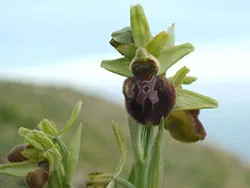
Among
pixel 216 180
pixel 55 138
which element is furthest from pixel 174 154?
pixel 55 138

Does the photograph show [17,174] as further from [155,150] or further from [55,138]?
[155,150]

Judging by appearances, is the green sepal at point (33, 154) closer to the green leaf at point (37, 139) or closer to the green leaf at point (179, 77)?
the green leaf at point (37, 139)

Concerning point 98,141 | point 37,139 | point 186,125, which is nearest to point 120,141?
point 186,125

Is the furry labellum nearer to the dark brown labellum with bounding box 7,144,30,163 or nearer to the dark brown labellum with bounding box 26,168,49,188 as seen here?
the dark brown labellum with bounding box 26,168,49,188

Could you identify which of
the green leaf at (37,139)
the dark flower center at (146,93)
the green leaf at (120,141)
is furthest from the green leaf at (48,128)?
the dark flower center at (146,93)

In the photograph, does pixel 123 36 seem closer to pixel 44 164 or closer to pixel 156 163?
pixel 156 163

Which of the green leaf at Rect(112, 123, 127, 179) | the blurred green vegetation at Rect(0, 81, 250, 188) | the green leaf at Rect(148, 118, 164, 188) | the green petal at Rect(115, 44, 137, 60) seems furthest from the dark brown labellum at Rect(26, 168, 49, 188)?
the blurred green vegetation at Rect(0, 81, 250, 188)
